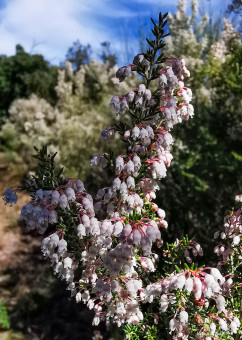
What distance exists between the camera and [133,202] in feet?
7.55

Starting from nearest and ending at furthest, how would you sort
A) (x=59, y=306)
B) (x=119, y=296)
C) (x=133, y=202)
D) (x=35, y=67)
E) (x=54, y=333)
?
(x=133, y=202) < (x=119, y=296) < (x=54, y=333) < (x=59, y=306) < (x=35, y=67)

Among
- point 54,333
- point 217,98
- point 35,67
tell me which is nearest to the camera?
point 54,333

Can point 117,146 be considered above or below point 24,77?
below

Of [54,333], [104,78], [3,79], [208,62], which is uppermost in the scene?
[3,79]

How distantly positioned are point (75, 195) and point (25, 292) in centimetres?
504

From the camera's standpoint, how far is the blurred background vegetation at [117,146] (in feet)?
20.7

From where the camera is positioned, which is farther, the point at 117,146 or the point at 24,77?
the point at 24,77

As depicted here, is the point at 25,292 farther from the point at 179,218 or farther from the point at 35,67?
the point at 35,67

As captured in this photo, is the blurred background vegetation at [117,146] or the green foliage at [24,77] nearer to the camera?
the blurred background vegetation at [117,146]

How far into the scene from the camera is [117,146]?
9.39 m

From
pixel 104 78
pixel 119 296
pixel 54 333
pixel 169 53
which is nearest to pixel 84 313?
pixel 54 333

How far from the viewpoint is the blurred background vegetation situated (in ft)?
20.7

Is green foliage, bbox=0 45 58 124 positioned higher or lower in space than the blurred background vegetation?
higher

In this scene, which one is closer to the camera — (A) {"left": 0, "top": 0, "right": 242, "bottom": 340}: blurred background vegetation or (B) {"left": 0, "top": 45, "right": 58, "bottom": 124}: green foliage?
(A) {"left": 0, "top": 0, "right": 242, "bottom": 340}: blurred background vegetation
